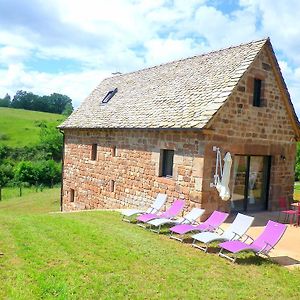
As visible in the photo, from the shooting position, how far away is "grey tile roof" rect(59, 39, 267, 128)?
14.6m

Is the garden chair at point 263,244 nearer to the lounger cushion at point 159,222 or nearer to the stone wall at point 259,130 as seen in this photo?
the lounger cushion at point 159,222

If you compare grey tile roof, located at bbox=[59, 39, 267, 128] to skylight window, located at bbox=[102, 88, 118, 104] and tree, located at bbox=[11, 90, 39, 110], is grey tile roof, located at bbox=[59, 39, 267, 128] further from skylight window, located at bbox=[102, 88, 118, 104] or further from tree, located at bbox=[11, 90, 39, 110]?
tree, located at bbox=[11, 90, 39, 110]

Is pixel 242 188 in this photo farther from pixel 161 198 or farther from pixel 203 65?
pixel 203 65

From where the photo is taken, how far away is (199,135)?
13.8 m

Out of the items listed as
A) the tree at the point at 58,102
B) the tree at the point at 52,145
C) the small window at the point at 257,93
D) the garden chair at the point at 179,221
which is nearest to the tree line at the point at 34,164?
the tree at the point at 52,145

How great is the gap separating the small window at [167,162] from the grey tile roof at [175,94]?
118 centimetres

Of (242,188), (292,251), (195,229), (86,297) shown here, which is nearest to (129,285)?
(86,297)

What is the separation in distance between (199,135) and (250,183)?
12.8ft

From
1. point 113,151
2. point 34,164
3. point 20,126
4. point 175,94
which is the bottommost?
point 34,164

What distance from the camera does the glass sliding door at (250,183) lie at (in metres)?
15.7

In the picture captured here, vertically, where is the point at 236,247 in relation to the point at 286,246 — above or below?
above

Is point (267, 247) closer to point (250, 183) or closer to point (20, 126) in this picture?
point (250, 183)

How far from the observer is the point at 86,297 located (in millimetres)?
6961

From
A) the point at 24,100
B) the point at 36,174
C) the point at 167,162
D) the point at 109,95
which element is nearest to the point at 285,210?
the point at 167,162
